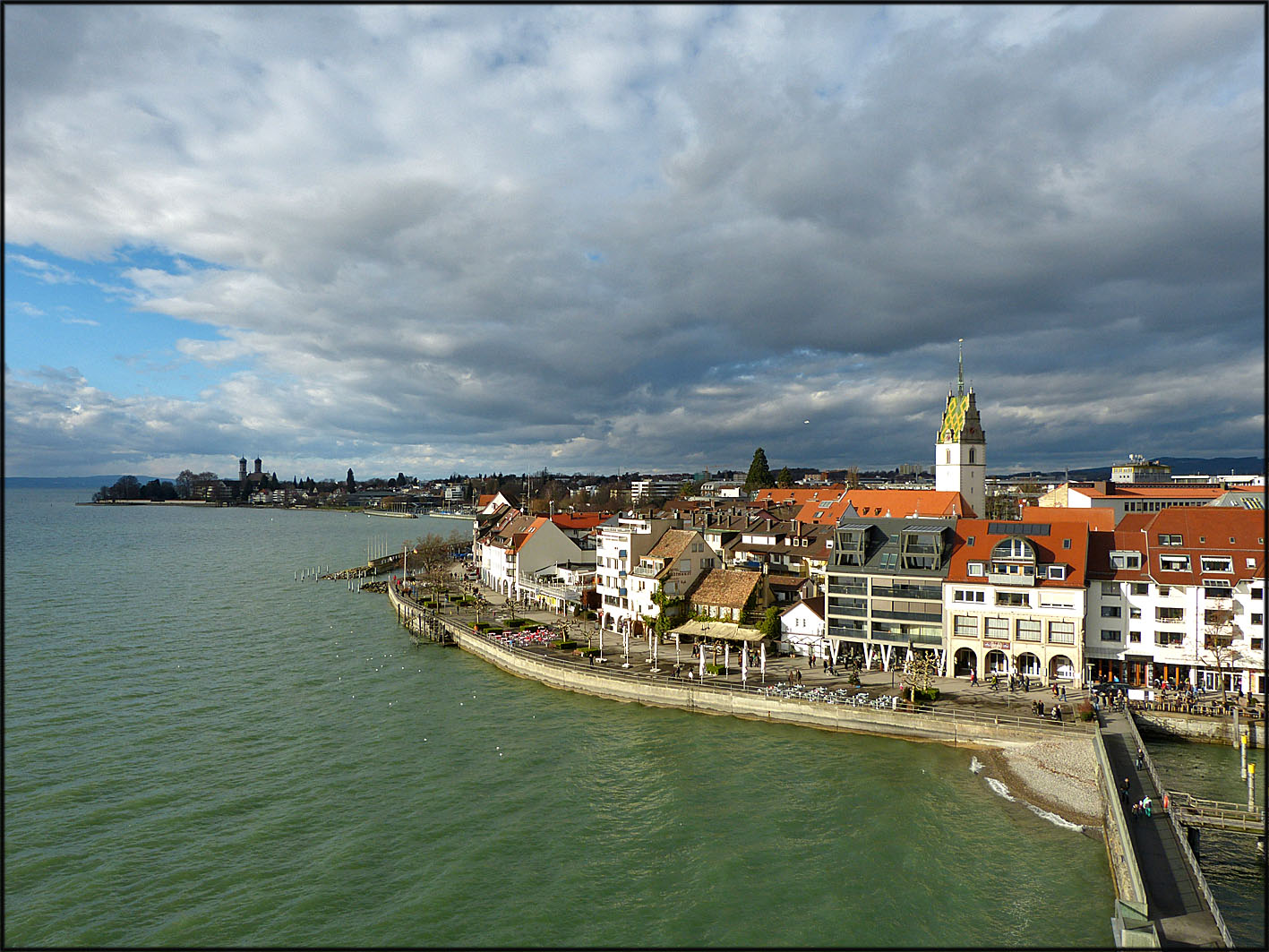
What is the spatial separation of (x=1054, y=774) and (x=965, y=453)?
54178 millimetres

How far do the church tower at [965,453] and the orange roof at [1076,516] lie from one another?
739 inches

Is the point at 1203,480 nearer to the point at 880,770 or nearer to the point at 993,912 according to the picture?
the point at 880,770

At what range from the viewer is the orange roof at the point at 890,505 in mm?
75750

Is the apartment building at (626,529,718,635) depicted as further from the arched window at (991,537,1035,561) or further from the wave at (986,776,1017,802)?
the wave at (986,776,1017,802)

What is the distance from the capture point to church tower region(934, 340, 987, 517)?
80.8 meters

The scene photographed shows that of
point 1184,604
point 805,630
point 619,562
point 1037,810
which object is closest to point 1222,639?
point 1184,604

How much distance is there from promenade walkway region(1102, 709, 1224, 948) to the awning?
22474mm

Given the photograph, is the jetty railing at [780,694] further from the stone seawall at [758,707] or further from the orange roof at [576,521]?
the orange roof at [576,521]

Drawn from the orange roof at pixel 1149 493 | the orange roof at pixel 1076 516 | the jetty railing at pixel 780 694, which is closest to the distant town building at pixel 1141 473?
the orange roof at pixel 1149 493

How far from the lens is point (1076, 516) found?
186ft

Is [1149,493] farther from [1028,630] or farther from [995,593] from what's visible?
[995,593]

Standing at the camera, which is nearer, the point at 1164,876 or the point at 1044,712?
the point at 1164,876

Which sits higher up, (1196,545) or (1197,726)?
(1196,545)

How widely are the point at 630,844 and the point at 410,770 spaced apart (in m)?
12.5
